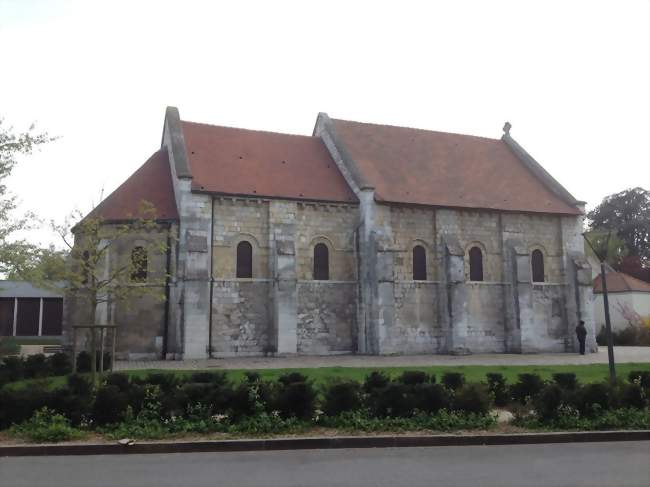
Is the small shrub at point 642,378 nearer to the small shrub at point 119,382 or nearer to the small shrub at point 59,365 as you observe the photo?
the small shrub at point 119,382

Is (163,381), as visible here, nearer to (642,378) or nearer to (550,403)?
(550,403)

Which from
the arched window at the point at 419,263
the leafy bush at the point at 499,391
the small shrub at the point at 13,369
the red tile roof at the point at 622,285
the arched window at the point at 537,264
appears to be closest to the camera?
the leafy bush at the point at 499,391

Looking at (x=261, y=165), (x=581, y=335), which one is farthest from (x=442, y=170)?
(x=581, y=335)

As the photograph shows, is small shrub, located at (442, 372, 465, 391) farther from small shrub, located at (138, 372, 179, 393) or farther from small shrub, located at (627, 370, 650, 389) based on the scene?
small shrub, located at (138, 372, 179, 393)

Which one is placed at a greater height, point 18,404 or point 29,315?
point 29,315

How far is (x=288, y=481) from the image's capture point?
23.3ft

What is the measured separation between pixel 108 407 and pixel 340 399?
13.1ft

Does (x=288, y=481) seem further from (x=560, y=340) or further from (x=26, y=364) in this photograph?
(x=560, y=340)

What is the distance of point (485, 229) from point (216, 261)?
13.6m

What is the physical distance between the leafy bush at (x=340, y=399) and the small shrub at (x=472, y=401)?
1.86m

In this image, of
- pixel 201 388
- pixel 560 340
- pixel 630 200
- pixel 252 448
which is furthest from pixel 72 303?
pixel 630 200

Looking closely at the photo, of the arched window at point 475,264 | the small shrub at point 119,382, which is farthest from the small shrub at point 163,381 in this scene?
the arched window at point 475,264

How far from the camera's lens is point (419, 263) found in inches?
1113

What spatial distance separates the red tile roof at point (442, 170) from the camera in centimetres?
2898
